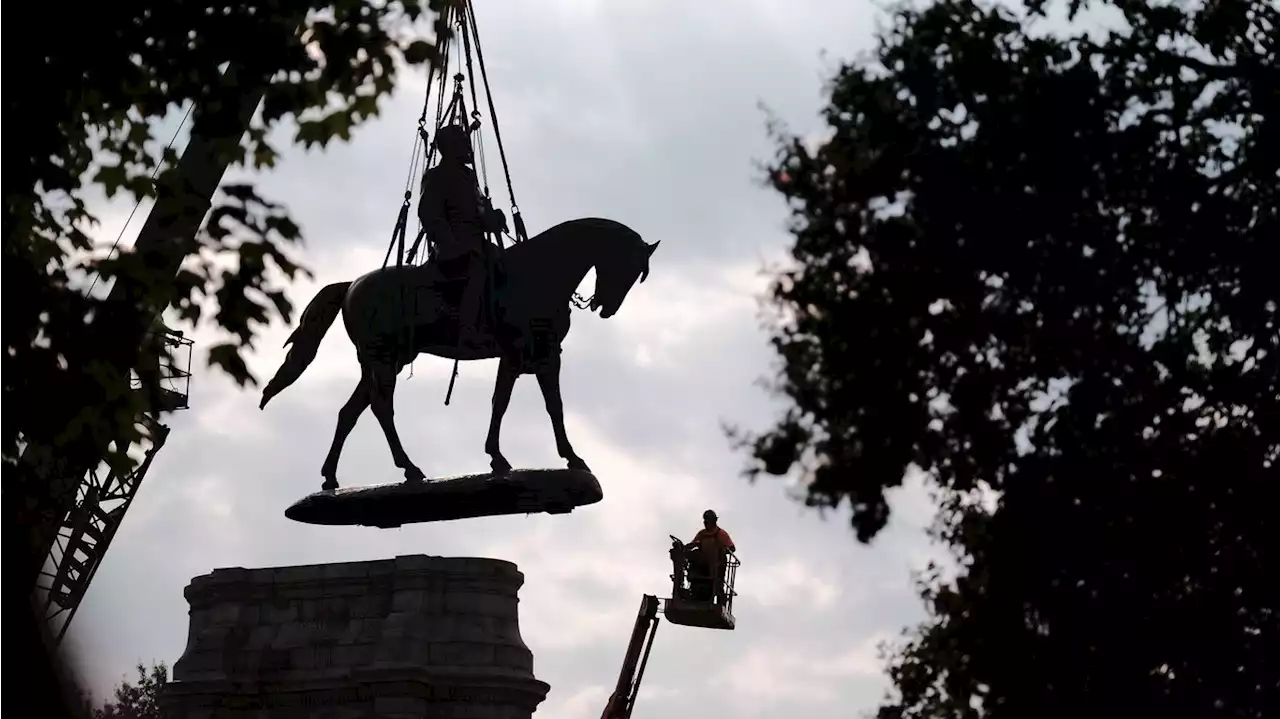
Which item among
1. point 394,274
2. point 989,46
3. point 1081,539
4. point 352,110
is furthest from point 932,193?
point 394,274

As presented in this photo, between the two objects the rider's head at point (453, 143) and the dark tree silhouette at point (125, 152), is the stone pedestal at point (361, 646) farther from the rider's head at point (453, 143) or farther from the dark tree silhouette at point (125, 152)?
the dark tree silhouette at point (125, 152)

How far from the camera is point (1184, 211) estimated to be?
17.1 meters

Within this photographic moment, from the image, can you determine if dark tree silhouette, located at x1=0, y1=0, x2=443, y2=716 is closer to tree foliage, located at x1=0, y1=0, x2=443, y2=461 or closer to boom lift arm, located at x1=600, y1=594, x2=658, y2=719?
tree foliage, located at x1=0, y1=0, x2=443, y2=461

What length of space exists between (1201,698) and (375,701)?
1590cm

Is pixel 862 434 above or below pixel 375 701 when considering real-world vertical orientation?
below

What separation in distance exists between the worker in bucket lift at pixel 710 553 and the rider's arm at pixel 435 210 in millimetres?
6382

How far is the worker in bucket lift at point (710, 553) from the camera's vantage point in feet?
104

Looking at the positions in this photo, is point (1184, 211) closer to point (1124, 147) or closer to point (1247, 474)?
point (1124, 147)

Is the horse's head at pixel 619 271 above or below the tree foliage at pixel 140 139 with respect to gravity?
above

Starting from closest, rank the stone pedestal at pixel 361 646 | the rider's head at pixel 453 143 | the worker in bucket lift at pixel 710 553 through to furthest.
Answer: the rider's head at pixel 453 143
the stone pedestal at pixel 361 646
the worker in bucket lift at pixel 710 553

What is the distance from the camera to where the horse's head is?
28875 mm

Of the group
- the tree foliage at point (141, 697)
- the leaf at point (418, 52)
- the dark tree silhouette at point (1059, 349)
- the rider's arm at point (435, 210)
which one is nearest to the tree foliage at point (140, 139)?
the leaf at point (418, 52)

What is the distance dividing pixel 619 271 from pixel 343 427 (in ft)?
16.2

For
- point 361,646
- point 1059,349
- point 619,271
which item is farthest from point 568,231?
point 1059,349
